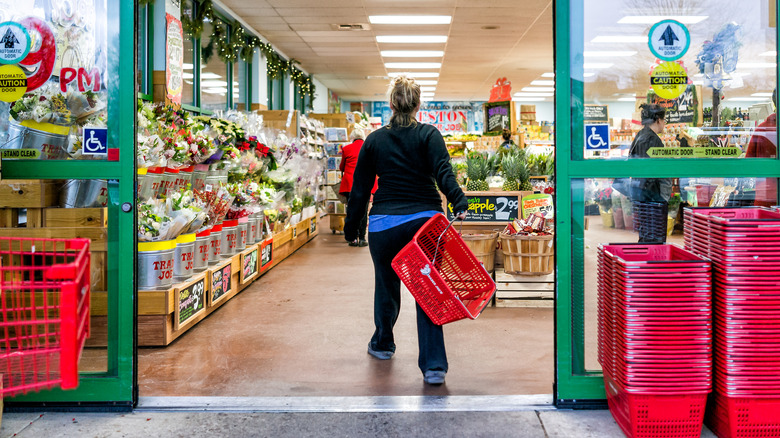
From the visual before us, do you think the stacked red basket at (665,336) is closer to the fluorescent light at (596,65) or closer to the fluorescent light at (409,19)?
the fluorescent light at (596,65)

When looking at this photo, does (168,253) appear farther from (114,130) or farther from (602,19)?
(602,19)

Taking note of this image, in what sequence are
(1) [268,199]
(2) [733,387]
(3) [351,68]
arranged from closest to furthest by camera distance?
1. (2) [733,387]
2. (1) [268,199]
3. (3) [351,68]

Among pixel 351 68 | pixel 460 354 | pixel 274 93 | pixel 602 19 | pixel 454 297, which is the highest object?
pixel 351 68

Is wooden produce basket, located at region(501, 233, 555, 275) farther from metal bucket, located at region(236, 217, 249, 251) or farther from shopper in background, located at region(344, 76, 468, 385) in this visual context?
metal bucket, located at region(236, 217, 249, 251)

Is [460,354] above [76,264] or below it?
below

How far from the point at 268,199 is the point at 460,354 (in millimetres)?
3488

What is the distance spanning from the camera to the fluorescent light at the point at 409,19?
9977 millimetres

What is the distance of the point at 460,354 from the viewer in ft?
13.0

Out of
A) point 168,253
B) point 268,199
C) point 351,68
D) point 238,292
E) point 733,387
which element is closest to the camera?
point 733,387

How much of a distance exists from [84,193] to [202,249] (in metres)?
1.63

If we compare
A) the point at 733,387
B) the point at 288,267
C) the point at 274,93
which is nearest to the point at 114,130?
the point at 733,387

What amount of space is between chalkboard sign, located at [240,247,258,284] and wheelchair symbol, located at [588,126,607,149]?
12.1 ft

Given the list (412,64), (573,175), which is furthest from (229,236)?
(412,64)

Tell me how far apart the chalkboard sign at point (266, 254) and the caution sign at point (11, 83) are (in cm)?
382
